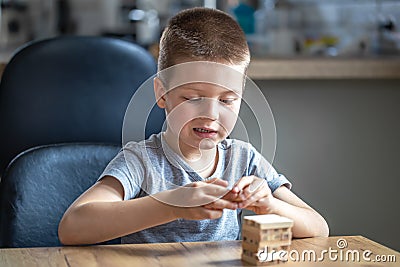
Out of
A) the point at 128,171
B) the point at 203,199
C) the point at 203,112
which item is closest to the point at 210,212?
the point at 203,199

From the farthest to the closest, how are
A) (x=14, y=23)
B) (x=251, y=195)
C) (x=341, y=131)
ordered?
(x=14, y=23) → (x=341, y=131) → (x=251, y=195)

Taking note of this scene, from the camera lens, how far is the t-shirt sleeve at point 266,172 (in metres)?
1.53

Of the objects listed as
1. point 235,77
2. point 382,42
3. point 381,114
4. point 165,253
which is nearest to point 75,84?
point 235,77

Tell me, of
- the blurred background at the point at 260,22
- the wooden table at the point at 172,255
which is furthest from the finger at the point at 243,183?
the blurred background at the point at 260,22

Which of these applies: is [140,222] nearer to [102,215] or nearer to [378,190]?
[102,215]

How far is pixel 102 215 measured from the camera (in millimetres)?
1315

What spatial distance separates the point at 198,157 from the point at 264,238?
0.38m

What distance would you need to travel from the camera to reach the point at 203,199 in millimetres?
1190

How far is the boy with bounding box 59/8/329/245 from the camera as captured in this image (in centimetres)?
126

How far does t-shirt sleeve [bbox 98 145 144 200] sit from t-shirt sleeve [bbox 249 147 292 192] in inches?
9.2

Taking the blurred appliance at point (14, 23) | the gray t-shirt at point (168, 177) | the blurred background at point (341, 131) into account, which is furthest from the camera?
the blurred appliance at point (14, 23)

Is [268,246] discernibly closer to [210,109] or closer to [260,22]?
[210,109]

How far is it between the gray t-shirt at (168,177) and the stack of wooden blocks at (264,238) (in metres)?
0.34

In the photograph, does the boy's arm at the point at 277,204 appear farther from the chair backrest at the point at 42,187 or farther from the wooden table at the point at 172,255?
the chair backrest at the point at 42,187
